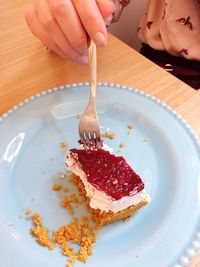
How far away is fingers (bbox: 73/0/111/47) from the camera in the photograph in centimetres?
65

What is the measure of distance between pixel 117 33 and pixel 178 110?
676 mm

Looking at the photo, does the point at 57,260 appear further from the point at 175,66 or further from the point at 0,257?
the point at 175,66

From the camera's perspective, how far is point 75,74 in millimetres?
842

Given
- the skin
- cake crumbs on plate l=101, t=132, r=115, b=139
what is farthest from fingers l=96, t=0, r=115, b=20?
cake crumbs on plate l=101, t=132, r=115, b=139

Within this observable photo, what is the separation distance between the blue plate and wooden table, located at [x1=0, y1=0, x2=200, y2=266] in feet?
0.14

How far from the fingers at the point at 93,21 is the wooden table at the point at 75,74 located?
0.60 ft

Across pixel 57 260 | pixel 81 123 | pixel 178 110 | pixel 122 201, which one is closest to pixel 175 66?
pixel 178 110

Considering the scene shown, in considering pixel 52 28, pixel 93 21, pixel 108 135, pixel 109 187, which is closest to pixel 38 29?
pixel 52 28

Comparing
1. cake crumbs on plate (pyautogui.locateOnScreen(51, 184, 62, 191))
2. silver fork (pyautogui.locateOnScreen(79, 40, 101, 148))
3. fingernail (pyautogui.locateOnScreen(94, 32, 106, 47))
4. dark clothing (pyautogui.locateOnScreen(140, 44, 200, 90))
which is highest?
fingernail (pyautogui.locateOnScreen(94, 32, 106, 47))

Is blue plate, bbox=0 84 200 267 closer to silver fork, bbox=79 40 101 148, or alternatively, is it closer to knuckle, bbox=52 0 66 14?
silver fork, bbox=79 40 101 148

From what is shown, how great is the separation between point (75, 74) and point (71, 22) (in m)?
0.19

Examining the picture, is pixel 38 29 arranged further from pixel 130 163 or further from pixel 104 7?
pixel 130 163

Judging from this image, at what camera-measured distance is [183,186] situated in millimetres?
630

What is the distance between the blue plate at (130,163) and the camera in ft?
1.83
